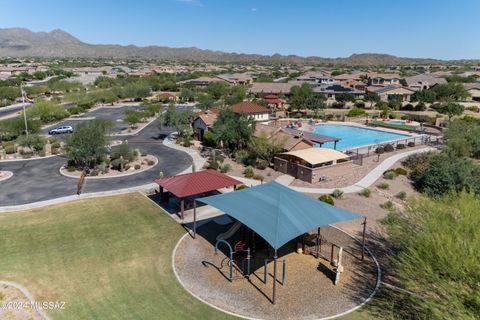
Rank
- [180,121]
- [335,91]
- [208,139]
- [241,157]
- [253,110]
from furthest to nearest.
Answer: [335,91] < [253,110] < [180,121] < [208,139] < [241,157]

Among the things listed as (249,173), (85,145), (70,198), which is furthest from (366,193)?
(85,145)

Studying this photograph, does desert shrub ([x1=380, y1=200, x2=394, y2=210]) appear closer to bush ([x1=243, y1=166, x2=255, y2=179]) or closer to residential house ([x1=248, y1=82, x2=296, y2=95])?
bush ([x1=243, y1=166, x2=255, y2=179])

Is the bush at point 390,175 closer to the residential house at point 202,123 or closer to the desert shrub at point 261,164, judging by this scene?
the desert shrub at point 261,164

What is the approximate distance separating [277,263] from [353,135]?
48231 millimetres

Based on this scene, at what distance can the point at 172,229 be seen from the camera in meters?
26.0

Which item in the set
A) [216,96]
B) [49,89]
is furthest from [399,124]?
[49,89]

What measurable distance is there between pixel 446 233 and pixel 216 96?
306 ft

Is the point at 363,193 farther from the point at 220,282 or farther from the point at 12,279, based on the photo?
the point at 12,279

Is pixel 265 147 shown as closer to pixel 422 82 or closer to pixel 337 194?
pixel 337 194

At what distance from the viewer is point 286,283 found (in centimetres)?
1941

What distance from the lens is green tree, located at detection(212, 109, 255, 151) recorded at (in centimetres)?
4597

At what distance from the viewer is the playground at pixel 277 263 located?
58.2 feet

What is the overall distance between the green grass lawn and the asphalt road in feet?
12.6

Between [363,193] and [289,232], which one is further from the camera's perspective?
[363,193]
